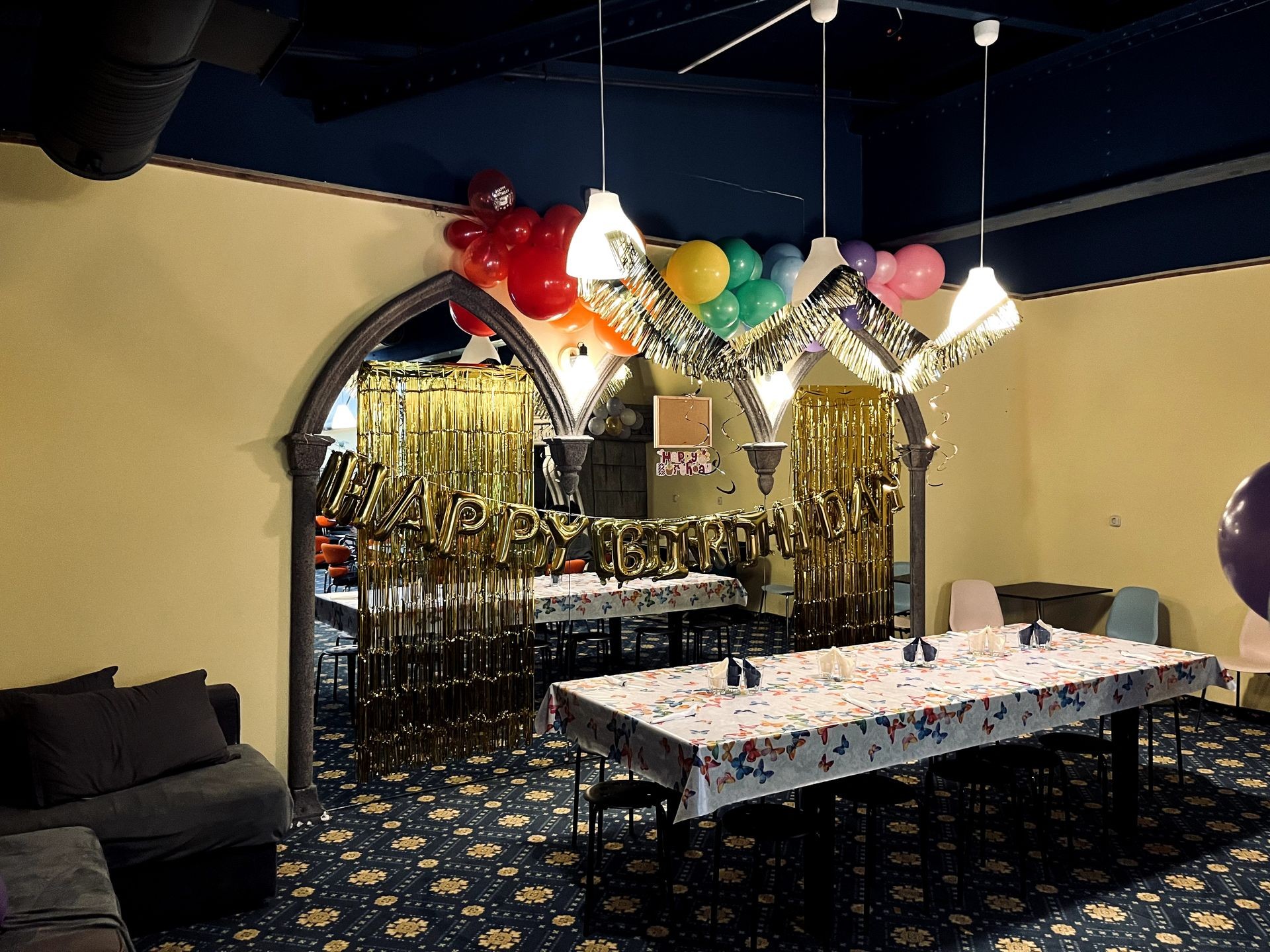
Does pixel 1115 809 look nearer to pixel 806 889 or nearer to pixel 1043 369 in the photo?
pixel 806 889

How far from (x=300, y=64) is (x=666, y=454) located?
271 inches

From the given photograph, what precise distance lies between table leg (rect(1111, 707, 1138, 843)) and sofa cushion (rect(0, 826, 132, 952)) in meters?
4.03

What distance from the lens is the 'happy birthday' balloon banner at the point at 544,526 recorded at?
456 centimetres

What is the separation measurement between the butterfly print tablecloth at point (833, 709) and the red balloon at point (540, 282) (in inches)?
77.2

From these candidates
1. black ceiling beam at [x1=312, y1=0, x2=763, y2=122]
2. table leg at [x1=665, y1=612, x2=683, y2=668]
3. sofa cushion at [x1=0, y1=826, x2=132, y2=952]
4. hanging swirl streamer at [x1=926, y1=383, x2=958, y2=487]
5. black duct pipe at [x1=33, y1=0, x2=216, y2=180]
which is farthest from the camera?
table leg at [x1=665, y1=612, x2=683, y2=668]

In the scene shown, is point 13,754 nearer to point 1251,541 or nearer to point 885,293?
point 1251,541

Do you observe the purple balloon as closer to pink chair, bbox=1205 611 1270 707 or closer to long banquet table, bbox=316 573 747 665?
long banquet table, bbox=316 573 747 665

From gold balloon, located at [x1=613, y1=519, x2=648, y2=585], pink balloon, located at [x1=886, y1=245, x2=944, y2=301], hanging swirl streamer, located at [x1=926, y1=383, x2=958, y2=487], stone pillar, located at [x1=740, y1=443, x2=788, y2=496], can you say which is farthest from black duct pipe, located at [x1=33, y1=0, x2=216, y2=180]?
hanging swirl streamer, located at [x1=926, y1=383, x2=958, y2=487]

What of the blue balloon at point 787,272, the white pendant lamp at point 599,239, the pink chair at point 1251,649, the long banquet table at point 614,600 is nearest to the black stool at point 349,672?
the long banquet table at point 614,600

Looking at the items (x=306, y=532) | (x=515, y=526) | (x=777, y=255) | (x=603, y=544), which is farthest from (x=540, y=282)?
(x=777, y=255)

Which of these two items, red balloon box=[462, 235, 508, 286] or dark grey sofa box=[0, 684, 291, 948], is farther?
red balloon box=[462, 235, 508, 286]

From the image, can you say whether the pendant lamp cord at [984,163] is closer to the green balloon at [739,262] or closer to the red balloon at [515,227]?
the green balloon at [739,262]

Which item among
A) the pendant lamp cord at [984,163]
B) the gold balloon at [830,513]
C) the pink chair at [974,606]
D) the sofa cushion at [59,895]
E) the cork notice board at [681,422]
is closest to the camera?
the sofa cushion at [59,895]

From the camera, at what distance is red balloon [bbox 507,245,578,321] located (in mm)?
5098
